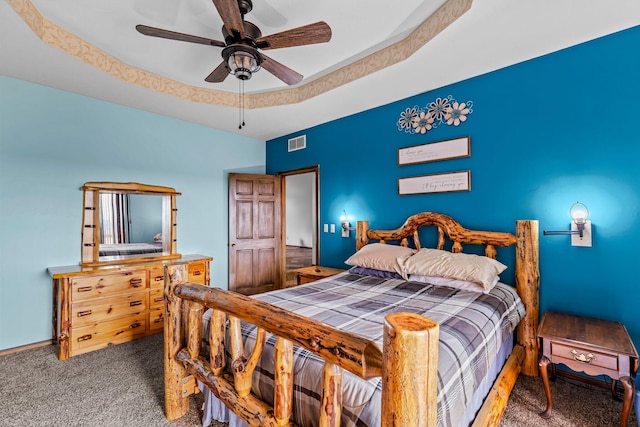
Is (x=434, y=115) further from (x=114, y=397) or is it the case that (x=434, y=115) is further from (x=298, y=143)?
(x=114, y=397)

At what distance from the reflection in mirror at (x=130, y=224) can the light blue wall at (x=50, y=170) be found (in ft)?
0.73

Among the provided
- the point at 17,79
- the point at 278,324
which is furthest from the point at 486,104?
the point at 17,79

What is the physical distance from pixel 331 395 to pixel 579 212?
237 cm

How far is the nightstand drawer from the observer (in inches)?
62.8

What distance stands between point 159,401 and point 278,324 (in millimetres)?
1550

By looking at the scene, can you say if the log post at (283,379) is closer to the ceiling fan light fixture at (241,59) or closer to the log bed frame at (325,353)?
the log bed frame at (325,353)

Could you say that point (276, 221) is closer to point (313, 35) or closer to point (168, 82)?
point (168, 82)

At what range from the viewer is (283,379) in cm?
114

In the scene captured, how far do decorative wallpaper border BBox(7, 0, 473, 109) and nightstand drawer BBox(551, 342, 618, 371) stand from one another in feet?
7.16

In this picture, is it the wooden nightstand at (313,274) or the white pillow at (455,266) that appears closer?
the white pillow at (455,266)

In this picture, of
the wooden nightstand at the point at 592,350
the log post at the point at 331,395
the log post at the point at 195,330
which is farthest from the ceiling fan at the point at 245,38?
the wooden nightstand at the point at 592,350

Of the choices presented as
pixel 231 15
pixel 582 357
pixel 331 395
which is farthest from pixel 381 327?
pixel 231 15

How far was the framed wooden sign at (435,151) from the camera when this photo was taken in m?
2.78

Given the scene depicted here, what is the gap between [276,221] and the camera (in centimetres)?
467
